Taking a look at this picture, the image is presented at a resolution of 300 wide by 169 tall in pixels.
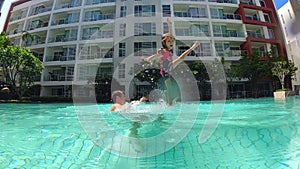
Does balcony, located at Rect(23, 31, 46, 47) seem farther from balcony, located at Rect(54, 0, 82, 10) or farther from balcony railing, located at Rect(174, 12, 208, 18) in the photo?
balcony railing, located at Rect(174, 12, 208, 18)

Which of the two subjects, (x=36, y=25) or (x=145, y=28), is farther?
(x=36, y=25)

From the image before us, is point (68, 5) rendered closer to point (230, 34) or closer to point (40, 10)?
point (40, 10)

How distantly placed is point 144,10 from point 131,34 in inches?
172

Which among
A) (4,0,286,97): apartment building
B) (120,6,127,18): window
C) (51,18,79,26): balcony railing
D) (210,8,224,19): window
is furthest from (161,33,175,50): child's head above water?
(51,18,79,26): balcony railing

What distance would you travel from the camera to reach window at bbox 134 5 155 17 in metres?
23.9

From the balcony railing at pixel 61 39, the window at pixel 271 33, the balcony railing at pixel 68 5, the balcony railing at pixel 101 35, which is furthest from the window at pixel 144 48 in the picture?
the window at pixel 271 33

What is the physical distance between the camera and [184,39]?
75.9ft

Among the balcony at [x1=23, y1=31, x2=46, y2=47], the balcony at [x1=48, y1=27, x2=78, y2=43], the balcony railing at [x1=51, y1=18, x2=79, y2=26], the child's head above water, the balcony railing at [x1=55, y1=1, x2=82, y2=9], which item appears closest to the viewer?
the child's head above water

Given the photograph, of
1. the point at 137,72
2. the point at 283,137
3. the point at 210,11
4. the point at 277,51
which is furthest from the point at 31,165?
the point at 277,51

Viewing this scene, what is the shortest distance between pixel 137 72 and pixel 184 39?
359 inches

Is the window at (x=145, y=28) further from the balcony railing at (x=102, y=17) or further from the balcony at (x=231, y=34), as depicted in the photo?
the balcony at (x=231, y=34)

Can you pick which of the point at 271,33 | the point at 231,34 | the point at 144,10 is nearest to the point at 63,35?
the point at 144,10

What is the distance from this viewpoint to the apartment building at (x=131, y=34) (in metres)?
23.2

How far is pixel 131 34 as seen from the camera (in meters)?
22.7
